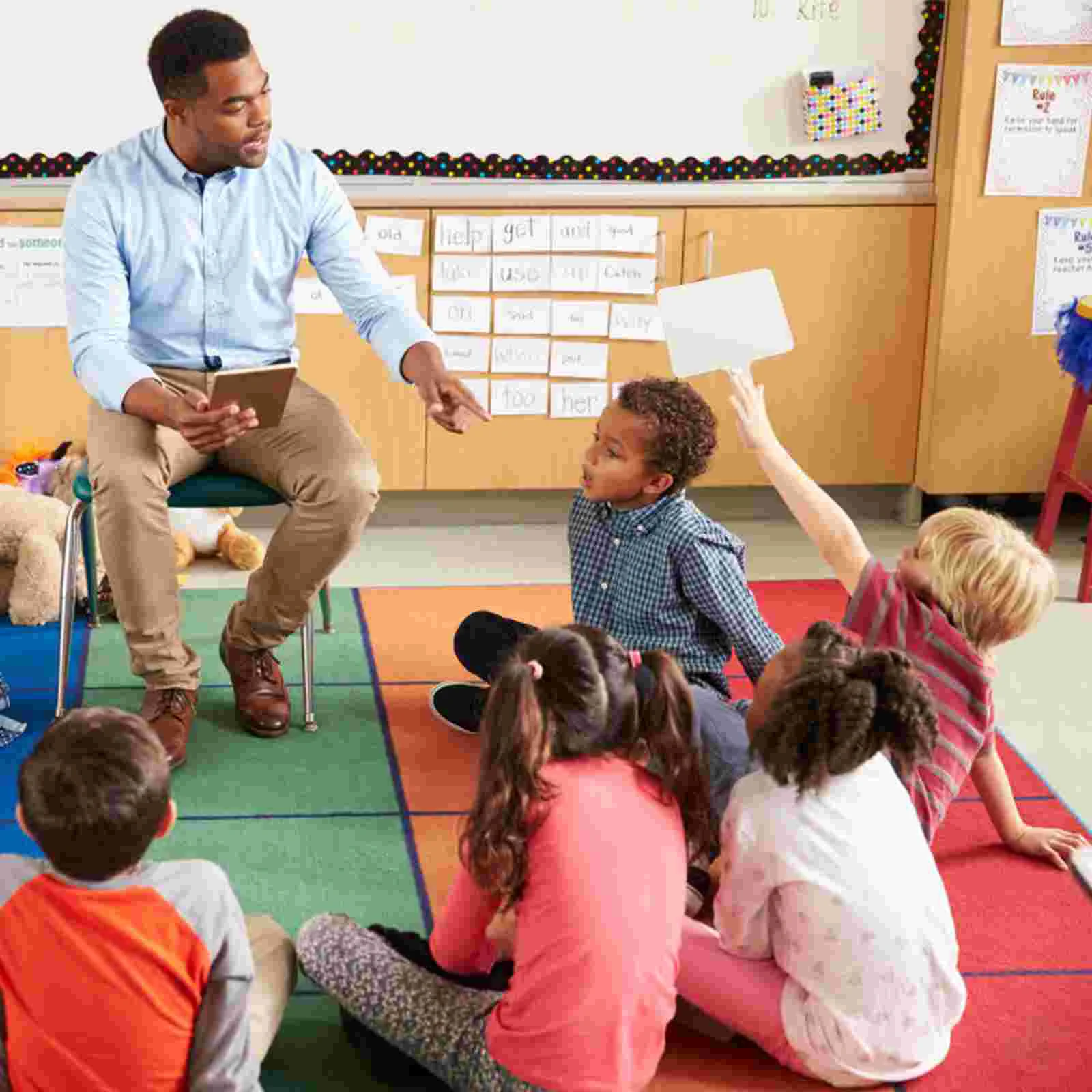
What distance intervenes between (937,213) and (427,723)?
1.93 m

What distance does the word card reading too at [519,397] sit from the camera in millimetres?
3844

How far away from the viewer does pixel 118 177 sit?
8.66ft

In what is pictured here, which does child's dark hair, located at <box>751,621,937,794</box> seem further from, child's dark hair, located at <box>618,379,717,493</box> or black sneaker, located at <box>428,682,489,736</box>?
black sneaker, located at <box>428,682,489,736</box>

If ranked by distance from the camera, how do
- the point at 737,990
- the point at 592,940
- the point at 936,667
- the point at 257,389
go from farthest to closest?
1. the point at 257,389
2. the point at 936,667
3. the point at 737,990
4. the point at 592,940

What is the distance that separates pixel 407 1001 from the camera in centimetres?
172

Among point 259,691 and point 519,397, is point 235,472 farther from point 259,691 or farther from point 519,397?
point 519,397

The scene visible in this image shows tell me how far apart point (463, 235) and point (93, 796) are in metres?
2.52

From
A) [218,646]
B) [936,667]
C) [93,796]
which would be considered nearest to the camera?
[93,796]

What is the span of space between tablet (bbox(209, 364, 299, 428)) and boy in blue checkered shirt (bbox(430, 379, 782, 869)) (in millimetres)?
494

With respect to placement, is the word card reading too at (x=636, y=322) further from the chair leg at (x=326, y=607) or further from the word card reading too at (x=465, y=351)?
the chair leg at (x=326, y=607)

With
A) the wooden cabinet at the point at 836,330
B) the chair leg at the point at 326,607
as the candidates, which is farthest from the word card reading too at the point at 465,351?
the chair leg at the point at 326,607

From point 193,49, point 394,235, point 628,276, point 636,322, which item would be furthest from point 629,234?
point 193,49

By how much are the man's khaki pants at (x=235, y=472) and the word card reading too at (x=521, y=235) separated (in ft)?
3.59

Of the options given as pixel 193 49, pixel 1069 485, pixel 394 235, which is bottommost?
pixel 1069 485
